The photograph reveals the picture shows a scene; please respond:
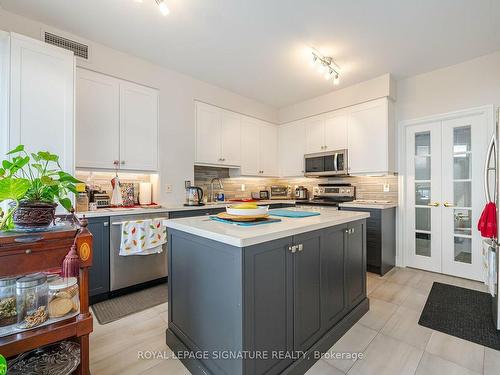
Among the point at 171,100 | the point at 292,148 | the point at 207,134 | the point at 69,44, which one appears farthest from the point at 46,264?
the point at 292,148

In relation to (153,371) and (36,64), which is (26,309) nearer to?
(153,371)

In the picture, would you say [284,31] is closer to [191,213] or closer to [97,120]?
[97,120]

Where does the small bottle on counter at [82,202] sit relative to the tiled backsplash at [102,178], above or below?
below

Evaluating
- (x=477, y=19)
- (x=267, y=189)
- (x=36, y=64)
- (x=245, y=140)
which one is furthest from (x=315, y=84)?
(x=36, y=64)

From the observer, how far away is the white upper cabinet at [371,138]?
136 inches

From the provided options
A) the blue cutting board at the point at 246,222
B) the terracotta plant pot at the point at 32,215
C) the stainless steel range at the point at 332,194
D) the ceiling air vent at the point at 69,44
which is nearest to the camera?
the terracotta plant pot at the point at 32,215

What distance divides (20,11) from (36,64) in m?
0.56

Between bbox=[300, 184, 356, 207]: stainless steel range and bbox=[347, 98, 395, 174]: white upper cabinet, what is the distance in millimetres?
432

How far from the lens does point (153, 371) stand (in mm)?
1589

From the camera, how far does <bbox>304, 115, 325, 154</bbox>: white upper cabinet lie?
13.9 ft

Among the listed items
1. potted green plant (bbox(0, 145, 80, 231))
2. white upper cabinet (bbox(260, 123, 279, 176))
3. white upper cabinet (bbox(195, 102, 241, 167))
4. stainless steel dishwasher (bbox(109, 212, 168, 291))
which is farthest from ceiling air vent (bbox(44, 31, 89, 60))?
white upper cabinet (bbox(260, 123, 279, 176))

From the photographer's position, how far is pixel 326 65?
3.06 metres

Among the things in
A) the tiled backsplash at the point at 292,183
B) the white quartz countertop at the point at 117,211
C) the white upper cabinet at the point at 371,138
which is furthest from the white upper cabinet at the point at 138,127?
the white upper cabinet at the point at 371,138

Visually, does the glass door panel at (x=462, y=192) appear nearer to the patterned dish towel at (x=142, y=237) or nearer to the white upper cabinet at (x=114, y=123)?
the patterned dish towel at (x=142, y=237)
